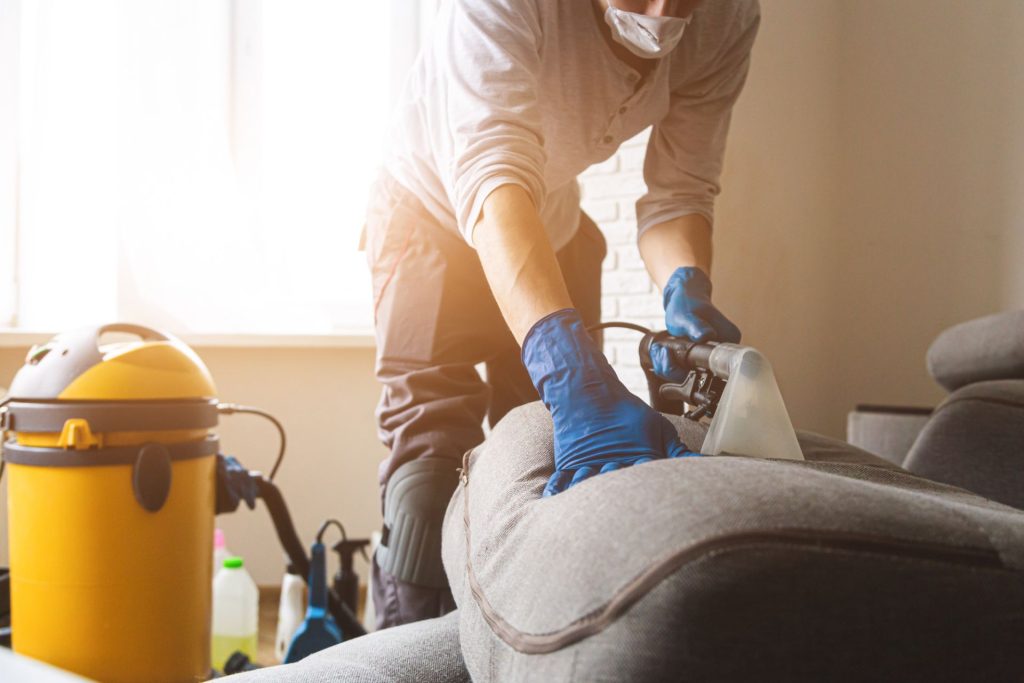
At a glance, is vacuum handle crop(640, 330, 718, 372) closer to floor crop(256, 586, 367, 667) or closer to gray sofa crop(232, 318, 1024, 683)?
gray sofa crop(232, 318, 1024, 683)

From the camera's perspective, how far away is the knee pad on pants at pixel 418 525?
1.10 metres

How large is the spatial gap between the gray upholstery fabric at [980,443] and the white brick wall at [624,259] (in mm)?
841

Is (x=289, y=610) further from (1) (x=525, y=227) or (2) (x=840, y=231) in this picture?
(2) (x=840, y=231)

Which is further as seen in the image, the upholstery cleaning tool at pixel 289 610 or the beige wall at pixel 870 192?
the beige wall at pixel 870 192

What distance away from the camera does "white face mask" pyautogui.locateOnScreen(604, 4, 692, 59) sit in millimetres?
995

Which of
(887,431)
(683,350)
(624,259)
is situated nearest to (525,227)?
(683,350)

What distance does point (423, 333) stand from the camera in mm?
1225

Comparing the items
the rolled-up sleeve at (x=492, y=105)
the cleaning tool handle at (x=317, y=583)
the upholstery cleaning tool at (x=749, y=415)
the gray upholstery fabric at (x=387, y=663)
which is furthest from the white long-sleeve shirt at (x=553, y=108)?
the cleaning tool handle at (x=317, y=583)

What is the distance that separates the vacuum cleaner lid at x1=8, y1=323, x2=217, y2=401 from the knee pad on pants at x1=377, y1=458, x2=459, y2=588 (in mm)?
450

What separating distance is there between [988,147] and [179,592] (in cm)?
255

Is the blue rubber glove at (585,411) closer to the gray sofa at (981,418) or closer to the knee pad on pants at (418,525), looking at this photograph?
the knee pad on pants at (418,525)

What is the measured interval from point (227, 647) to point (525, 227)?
1316 millimetres

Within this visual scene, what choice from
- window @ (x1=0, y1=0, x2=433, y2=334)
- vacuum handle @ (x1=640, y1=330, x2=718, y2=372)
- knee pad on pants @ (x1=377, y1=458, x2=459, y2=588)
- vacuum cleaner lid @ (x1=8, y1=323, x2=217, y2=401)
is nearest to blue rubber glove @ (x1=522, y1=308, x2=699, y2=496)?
vacuum handle @ (x1=640, y1=330, x2=718, y2=372)

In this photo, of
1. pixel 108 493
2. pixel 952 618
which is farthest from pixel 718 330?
pixel 108 493
